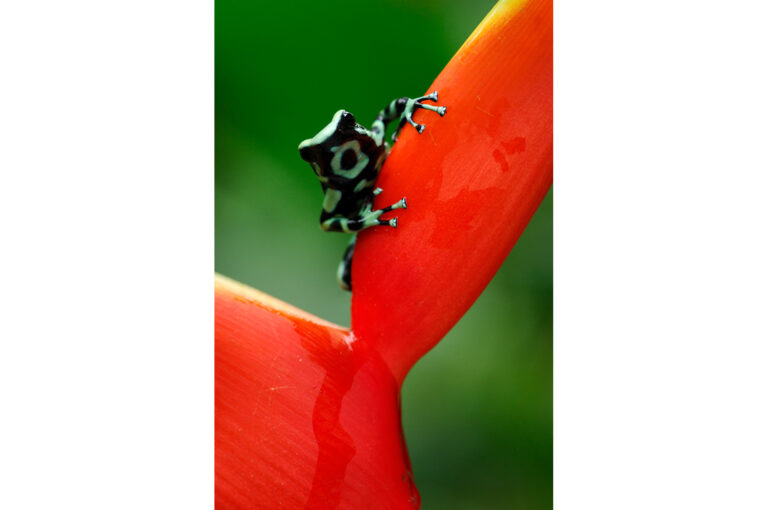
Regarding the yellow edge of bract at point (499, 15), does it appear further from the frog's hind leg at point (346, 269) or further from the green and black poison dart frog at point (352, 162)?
the frog's hind leg at point (346, 269)

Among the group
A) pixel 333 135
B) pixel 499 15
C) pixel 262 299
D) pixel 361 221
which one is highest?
pixel 499 15

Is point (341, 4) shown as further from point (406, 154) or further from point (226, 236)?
point (226, 236)

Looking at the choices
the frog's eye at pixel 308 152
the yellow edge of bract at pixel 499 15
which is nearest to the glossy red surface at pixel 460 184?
the yellow edge of bract at pixel 499 15

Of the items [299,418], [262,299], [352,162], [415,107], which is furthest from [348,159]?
[299,418]

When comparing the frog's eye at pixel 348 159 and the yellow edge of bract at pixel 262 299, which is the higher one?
the frog's eye at pixel 348 159

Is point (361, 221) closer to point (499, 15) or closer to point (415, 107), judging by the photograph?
point (415, 107)
